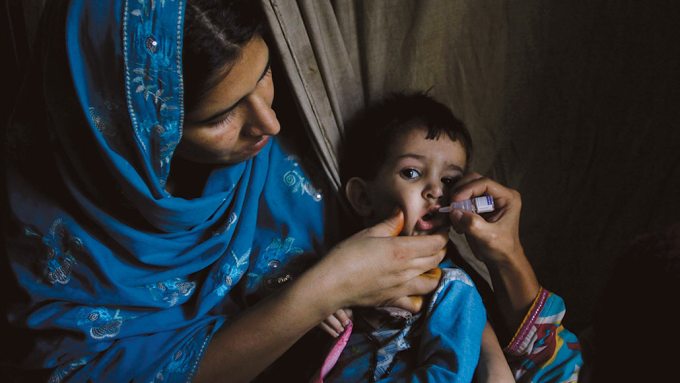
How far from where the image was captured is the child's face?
1.35 m

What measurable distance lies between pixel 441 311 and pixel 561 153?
0.54 meters

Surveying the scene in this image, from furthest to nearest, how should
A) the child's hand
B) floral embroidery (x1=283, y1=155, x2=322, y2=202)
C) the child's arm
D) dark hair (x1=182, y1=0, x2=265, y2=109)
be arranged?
floral embroidery (x1=283, y1=155, x2=322, y2=202) → the child's hand → the child's arm → dark hair (x1=182, y1=0, x2=265, y2=109)

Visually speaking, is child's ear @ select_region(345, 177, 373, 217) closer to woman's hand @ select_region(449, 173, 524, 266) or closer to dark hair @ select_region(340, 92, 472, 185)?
dark hair @ select_region(340, 92, 472, 185)

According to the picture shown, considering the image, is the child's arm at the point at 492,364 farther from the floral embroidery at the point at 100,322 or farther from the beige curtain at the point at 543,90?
the floral embroidery at the point at 100,322

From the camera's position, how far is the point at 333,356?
131cm

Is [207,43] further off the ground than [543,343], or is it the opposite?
[207,43]

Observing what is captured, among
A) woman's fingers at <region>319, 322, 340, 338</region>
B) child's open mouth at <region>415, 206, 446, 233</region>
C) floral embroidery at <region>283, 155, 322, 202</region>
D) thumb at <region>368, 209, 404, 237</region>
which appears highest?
floral embroidery at <region>283, 155, 322, 202</region>

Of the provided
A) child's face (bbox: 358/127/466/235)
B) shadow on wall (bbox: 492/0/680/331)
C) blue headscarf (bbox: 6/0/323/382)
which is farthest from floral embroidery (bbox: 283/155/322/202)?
shadow on wall (bbox: 492/0/680/331)

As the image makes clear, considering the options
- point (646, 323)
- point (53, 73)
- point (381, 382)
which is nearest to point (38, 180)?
point (53, 73)

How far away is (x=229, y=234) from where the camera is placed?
1360mm

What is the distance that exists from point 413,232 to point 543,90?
50 cm

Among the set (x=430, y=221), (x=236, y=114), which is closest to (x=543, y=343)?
(x=430, y=221)

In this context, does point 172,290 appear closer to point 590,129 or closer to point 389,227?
point 389,227

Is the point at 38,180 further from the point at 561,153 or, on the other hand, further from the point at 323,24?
the point at 561,153
